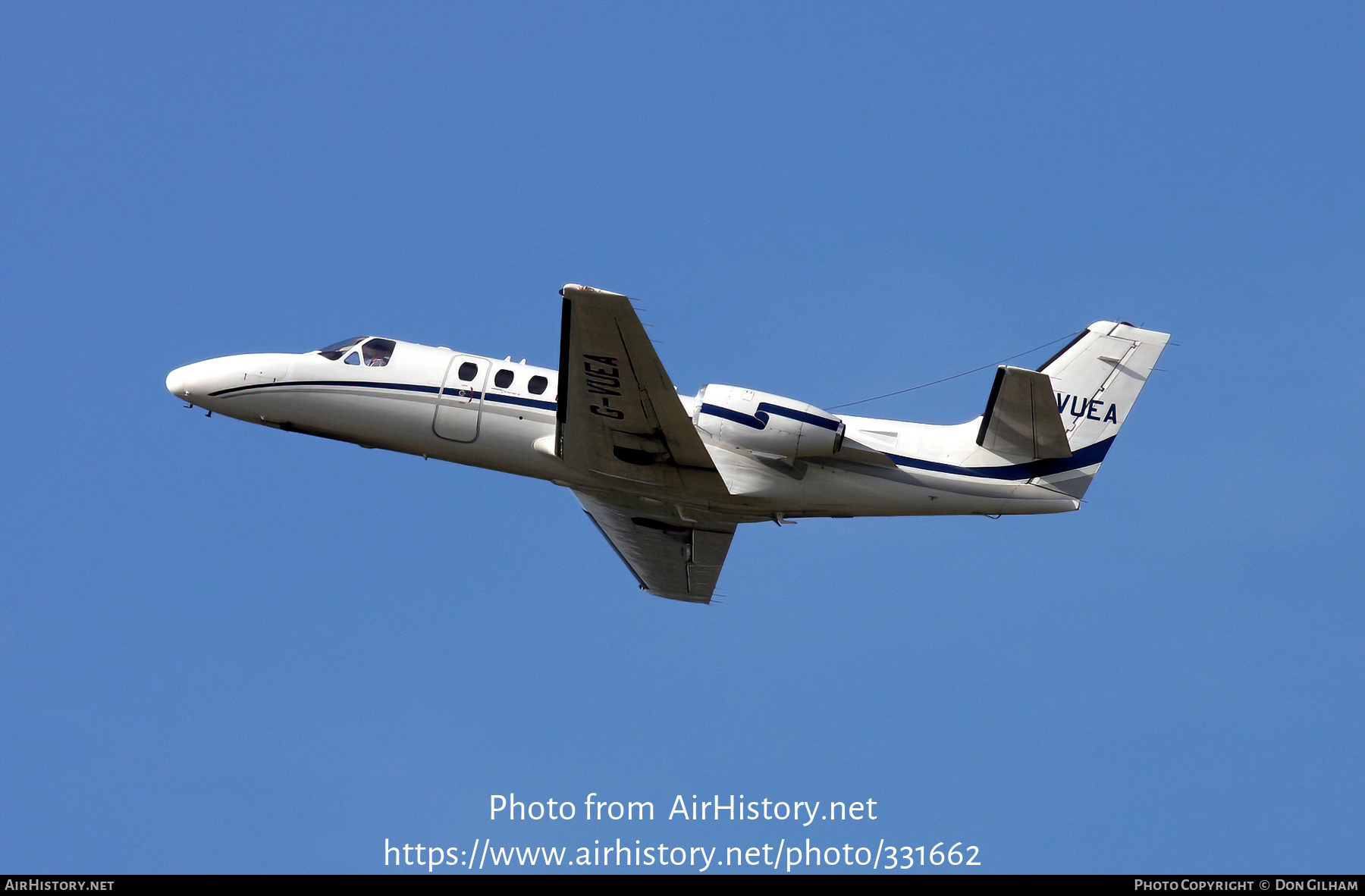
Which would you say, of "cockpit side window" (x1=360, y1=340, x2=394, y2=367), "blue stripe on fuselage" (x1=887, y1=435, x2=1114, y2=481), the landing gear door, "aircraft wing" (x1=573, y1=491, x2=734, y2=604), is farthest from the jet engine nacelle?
"cockpit side window" (x1=360, y1=340, x2=394, y2=367)

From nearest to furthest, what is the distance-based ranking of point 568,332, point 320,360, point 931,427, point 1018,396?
point 568,332 < point 1018,396 < point 931,427 < point 320,360

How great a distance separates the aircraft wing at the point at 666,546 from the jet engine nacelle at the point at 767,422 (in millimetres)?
3158

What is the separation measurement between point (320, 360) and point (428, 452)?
9.91 feet

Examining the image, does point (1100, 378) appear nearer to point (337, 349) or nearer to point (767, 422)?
point (767, 422)

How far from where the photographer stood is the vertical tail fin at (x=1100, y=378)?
23891 millimetres

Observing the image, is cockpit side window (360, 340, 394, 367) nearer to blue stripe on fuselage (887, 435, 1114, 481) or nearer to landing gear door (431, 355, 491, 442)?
landing gear door (431, 355, 491, 442)

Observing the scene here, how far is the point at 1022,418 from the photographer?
73.7 feet

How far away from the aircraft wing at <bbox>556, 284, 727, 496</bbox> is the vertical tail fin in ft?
22.7

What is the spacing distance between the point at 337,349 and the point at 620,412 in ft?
23.6

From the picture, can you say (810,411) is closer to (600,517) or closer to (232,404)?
(600,517)

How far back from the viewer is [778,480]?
23.2 meters

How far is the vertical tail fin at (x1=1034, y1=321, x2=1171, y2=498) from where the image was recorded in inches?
941

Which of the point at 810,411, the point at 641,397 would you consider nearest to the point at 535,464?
the point at 641,397

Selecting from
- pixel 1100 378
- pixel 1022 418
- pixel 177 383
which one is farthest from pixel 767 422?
pixel 177 383
